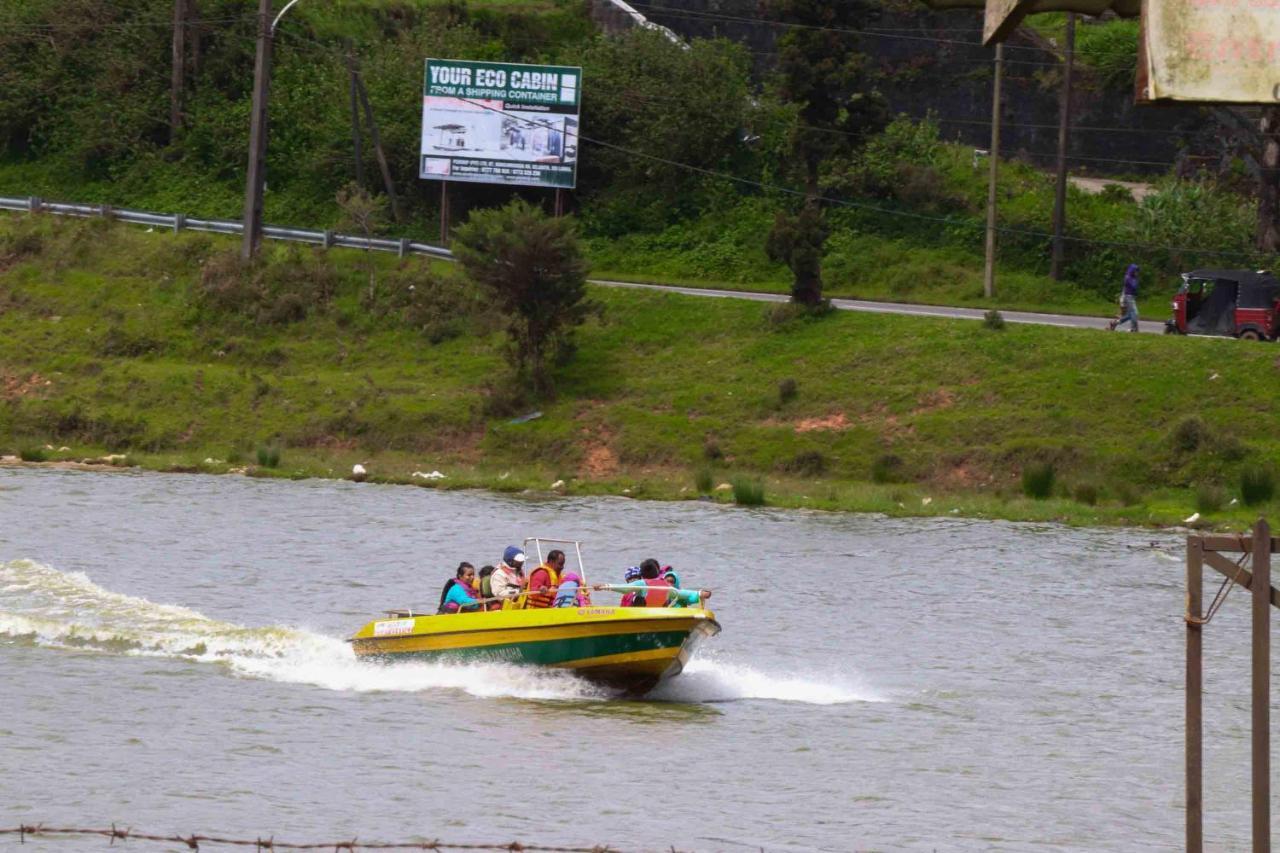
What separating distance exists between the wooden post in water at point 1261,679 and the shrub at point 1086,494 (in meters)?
25.6

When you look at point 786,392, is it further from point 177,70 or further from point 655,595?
point 177,70

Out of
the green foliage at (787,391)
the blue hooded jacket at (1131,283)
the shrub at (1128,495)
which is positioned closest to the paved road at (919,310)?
the blue hooded jacket at (1131,283)

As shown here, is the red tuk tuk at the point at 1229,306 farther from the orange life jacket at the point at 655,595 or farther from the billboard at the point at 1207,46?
the billboard at the point at 1207,46

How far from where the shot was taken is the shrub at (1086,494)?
121 ft

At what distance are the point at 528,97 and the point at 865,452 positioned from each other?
17.3m

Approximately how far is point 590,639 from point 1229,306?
89.4 feet

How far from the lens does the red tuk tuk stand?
43.1 m

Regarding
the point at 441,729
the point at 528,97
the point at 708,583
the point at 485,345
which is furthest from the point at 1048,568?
the point at 528,97

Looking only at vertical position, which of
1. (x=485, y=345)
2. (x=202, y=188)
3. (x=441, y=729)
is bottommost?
(x=441, y=729)

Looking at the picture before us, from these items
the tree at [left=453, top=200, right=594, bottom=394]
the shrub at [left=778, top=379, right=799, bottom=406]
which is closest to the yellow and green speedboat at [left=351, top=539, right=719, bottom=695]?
the shrub at [left=778, top=379, right=799, bottom=406]

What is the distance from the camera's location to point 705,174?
185ft

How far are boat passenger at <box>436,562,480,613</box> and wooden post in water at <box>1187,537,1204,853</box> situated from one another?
38.0 ft

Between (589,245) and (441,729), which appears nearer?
(441,729)

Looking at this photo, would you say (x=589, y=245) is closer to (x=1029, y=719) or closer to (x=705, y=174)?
(x=705, y=174)
